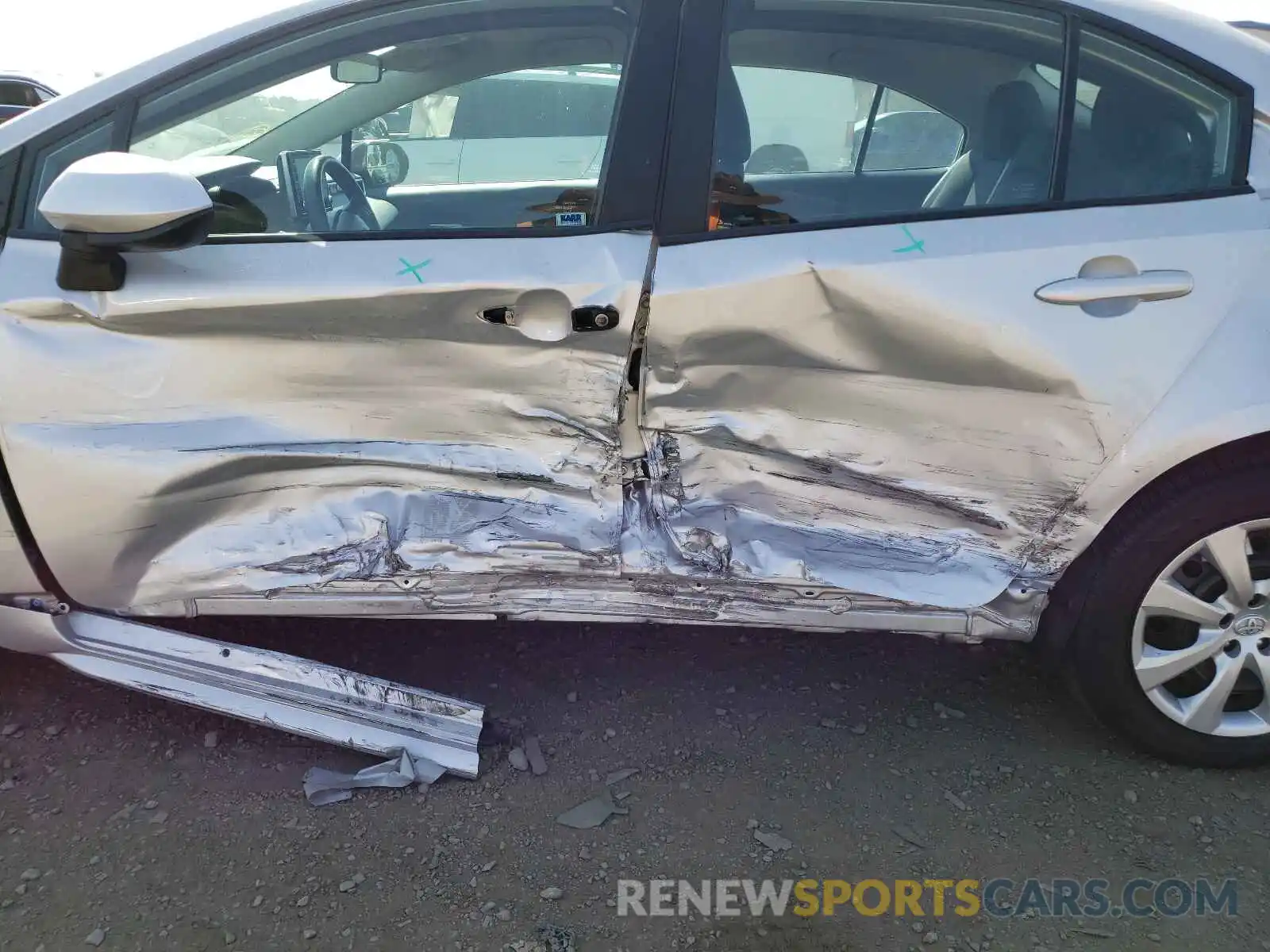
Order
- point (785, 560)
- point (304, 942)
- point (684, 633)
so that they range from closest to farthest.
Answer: point (304, 942) < point (785, 560) < point (684, 633)

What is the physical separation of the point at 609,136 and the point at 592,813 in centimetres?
148

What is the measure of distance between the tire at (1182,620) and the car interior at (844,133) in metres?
0.67

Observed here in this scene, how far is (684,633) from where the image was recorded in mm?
2807

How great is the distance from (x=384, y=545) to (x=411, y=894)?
707mm

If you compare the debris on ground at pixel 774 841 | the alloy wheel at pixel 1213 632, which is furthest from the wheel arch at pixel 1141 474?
the debris on ground at pixel 774 841

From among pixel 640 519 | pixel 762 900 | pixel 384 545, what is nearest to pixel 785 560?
pixel 640 519

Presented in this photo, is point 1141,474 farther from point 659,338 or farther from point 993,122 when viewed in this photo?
point 659,338

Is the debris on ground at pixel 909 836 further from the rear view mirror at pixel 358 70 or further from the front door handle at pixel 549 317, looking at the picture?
the rear view mirror at pixel 358 70

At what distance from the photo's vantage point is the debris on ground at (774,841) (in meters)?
2.06

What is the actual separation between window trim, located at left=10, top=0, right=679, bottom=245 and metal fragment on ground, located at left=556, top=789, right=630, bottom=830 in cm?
125

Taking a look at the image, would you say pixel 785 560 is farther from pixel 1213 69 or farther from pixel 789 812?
pixel 1213 69

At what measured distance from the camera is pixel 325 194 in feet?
6.95

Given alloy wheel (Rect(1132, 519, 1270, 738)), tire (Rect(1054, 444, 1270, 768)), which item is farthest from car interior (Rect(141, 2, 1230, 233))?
alloy wheel (Rect(1132, 519, 1270, 738))

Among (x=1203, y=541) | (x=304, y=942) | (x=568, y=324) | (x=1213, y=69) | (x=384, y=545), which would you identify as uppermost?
(x=1213, y=69)
